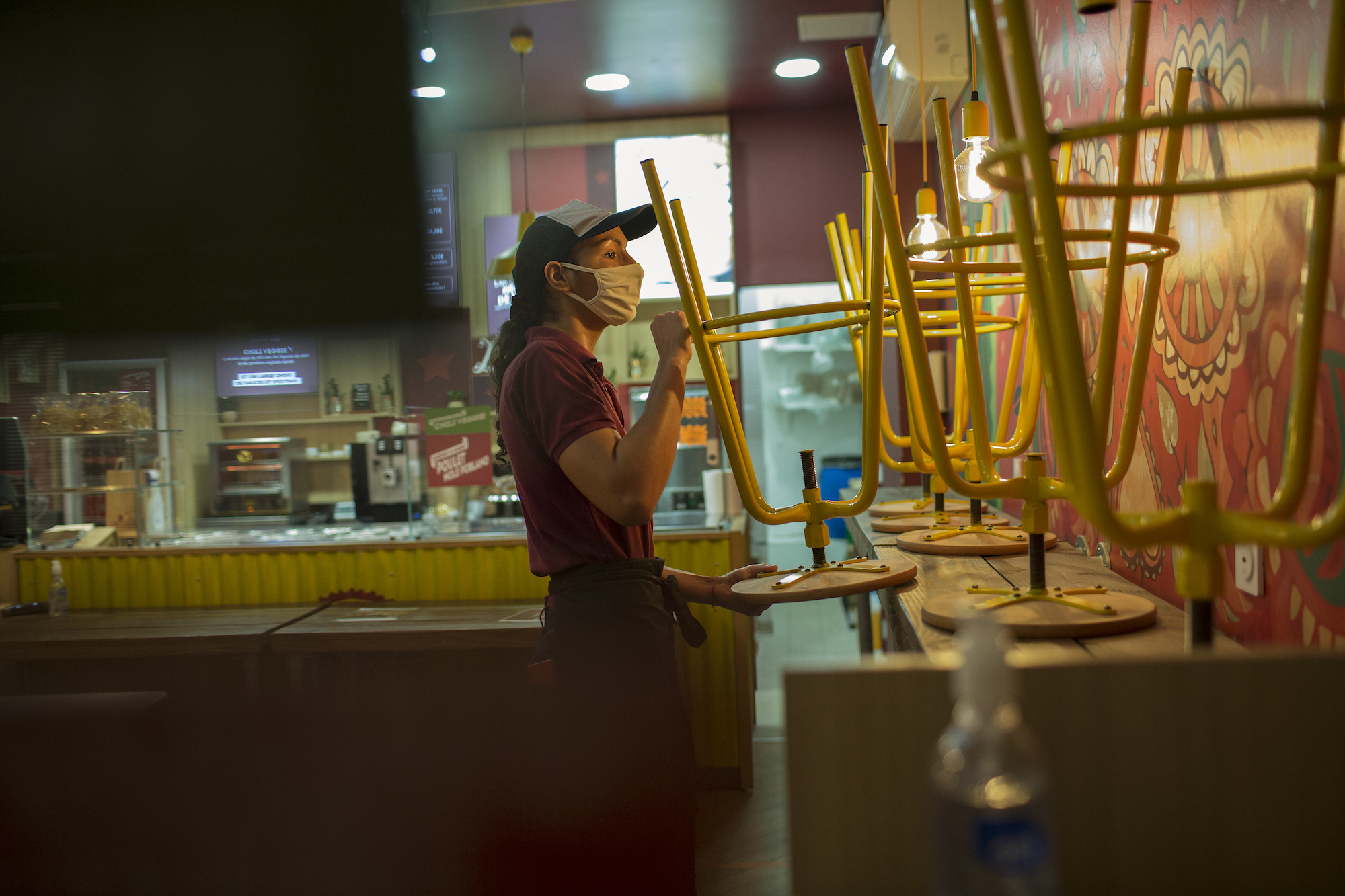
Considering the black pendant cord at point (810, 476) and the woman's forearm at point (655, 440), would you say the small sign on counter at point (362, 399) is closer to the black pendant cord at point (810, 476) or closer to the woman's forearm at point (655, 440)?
the woman's forearm at point (655, 440)

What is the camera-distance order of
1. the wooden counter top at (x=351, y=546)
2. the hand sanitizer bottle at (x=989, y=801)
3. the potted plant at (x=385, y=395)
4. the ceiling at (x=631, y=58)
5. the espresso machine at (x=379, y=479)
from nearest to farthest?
the hand sanitizer bottle at (x=989, y=801) < the potted plant at (x=385, y=395) < the wooden counter top at (x=351, y=546) < the espresso machine at (x=379, y=479) < the ceiling at (x=631, y=58)

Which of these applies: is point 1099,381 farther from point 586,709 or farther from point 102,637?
point 102,637

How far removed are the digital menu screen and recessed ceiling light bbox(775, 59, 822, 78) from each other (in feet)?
10.5

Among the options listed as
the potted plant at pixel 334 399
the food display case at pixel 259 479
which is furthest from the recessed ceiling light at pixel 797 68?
the food display case at pixel 259 479

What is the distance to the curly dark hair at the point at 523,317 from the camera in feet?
5.14

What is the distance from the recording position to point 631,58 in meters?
4.62

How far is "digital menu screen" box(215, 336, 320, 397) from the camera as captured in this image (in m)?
0.95

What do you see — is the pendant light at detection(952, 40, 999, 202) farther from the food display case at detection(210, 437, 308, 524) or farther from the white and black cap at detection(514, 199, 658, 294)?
the food display case at detection(210, 437, 308, 524)

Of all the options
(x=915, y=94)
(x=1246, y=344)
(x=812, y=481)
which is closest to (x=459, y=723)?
(x=812, y=481)

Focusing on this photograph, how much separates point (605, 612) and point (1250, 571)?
895 millimetres

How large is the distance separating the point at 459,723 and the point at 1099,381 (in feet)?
8.89

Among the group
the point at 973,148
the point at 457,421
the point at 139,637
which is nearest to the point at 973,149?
the point at 973,148

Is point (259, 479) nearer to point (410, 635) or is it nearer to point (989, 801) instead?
point (410, 635)

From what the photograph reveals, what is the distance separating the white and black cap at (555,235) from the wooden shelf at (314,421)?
81.1 inches
